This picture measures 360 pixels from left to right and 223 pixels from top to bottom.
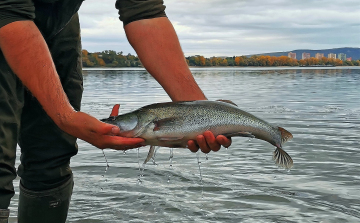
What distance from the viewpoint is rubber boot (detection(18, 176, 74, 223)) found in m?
3.64

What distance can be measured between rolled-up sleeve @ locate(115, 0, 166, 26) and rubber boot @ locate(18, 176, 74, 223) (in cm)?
138

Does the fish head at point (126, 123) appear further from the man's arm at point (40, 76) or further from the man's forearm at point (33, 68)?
the man's forearm at point (33, 68)

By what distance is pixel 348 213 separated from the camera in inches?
181

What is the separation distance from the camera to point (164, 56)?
130 inches

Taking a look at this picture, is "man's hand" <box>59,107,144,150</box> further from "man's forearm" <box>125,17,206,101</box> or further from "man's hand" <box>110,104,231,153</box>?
"man's forearm" <box>125,17,206,101</box>

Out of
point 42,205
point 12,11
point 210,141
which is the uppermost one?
point 12,11

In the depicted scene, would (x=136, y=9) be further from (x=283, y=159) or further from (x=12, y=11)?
(x=283, y=159)

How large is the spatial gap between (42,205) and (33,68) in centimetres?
147

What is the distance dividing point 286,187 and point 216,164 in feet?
4.32

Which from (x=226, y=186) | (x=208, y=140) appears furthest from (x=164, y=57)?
(x=226, y=186)

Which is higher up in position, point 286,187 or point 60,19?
point 60,19

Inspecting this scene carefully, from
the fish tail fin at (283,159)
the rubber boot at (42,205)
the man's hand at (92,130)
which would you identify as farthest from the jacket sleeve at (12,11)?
the fish tail fin at (283,159)

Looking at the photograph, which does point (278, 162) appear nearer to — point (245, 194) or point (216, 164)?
point (245, 194)

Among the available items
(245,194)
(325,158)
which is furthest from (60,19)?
(325,158)
